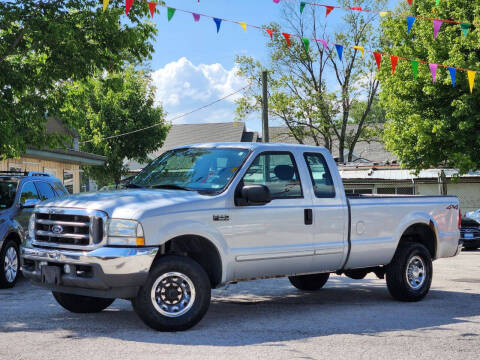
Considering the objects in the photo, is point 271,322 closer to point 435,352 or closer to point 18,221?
point 435,352

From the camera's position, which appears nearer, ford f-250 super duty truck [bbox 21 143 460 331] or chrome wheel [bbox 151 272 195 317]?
ford f-250 super duty truck [bbox 21 143 460 331]

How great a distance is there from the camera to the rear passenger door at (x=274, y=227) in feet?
24.9

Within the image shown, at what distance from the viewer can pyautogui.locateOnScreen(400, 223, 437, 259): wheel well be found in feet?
32.2

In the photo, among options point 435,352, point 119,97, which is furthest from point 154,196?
point 119,97

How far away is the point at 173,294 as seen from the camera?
701cm

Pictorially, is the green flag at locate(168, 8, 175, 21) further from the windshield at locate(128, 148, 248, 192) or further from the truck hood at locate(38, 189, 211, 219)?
the truck hood at locate(38, 189, 211, 219)

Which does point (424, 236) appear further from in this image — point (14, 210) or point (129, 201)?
point (14, 210)

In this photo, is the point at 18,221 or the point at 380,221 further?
the point at 18,221

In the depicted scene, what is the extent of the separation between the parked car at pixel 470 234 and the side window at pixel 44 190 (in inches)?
547

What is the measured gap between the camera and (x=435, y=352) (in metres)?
6.20

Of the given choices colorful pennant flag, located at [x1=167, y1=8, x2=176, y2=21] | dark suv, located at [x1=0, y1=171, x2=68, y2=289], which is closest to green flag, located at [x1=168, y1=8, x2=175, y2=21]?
colorful pennant flag, located at [x1=167, y1=8, x2=176, y2=21]

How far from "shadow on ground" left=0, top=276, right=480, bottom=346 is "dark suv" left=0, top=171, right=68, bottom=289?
1.68 feet

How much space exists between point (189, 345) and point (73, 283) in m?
1.36

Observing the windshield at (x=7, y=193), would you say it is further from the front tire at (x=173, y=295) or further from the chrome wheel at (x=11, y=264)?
the front tire at (x=173, y=295)
